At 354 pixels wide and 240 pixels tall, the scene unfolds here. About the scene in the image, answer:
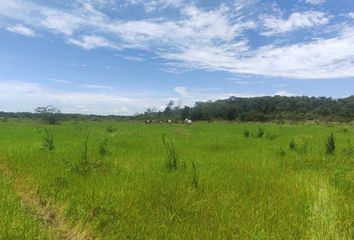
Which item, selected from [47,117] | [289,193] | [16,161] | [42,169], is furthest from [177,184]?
[47,117]

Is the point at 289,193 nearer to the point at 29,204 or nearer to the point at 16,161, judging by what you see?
the point at 29,204

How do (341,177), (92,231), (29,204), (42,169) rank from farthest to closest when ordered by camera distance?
(42,169) → (341,177) → (29,204) → (92,231)

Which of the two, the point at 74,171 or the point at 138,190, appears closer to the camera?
the point at 138,190

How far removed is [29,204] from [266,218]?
3.92 metres

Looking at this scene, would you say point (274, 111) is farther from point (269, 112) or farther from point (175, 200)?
point (175, 200)

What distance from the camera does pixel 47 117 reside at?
63.4 m

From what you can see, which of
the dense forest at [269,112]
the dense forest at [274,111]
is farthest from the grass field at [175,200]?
the dense forest at [274,111]

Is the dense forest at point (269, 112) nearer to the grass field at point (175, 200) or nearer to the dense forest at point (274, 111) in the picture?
the dense forest at point (274, 111)

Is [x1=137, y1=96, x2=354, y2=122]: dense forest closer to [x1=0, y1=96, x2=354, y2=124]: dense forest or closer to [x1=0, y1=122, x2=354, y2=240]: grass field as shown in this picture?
[x1=0, y1=96, x2=354, y2=124]: dense forest

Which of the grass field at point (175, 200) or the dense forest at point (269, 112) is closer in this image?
the grass field at point (175, 200)

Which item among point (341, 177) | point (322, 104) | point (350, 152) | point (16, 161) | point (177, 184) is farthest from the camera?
point (322, 104)

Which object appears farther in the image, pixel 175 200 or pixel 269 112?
pixel 269 112

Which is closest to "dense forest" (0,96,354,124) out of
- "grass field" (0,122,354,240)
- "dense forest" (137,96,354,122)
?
"dense forest" (137,96,354,122)

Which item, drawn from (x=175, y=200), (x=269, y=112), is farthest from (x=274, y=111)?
(x=175, y=200)
